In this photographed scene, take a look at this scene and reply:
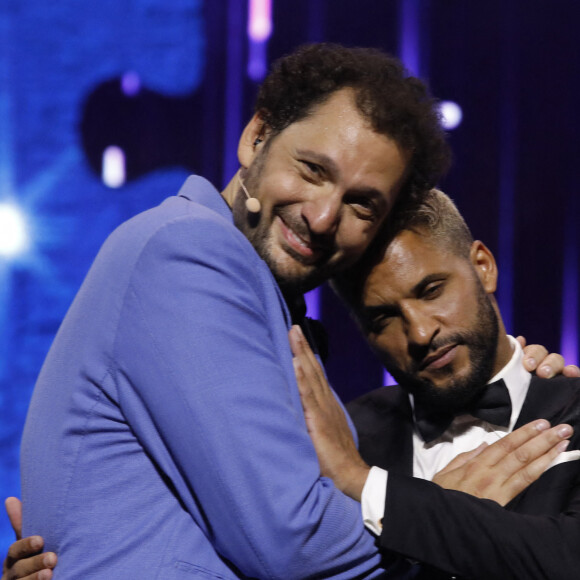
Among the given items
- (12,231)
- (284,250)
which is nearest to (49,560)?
(284,250)

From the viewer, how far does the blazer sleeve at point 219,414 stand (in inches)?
49.5

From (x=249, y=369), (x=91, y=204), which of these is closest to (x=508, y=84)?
(x=91, y=204)

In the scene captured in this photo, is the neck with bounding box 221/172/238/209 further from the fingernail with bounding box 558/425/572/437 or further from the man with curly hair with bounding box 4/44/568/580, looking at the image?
the fingernail with bounding box 558/425/572/437

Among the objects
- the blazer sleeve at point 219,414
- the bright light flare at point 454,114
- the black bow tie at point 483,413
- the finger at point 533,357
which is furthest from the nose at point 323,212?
the bright light flare at point 454,114

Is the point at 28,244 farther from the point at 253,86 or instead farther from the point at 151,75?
the point at 253,86

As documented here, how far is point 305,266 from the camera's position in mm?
1729

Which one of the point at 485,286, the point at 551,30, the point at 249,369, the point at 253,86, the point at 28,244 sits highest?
the point at 551,30

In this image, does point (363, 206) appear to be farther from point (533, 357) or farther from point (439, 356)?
point (533, 357)

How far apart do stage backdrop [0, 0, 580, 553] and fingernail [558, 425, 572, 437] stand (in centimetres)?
190

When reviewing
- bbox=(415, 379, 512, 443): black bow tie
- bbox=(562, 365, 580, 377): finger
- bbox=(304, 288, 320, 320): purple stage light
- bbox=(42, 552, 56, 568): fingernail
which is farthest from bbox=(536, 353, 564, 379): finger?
bbox=(304, 288, 320, 320): purple stage light

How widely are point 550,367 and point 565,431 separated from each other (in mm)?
357

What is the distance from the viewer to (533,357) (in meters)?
2.25

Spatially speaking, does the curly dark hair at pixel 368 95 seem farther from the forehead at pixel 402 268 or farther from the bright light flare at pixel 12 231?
the bright light flare at pixel 12 231

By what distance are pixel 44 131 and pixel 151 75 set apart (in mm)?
511
